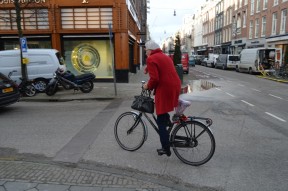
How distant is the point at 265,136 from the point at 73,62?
1352cm

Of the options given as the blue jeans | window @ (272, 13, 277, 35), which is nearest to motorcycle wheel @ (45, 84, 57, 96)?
the blue jeans

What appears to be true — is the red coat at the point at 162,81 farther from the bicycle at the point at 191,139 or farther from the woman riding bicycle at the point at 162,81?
the bicycle at the point at 191,139

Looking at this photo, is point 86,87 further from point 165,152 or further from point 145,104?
point 165,152

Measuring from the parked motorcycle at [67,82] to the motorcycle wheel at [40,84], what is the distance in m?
0.53

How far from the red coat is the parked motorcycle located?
8.59m

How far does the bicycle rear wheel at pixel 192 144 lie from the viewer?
15.0 feet

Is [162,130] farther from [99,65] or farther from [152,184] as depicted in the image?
[99,65]

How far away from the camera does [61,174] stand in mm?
4172

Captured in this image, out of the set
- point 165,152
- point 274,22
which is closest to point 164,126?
point 165,152

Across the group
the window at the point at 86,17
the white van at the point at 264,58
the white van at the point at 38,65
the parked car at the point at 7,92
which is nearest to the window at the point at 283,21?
the white van at the point at 264,58

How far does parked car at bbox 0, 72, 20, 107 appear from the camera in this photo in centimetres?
862

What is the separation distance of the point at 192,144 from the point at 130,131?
3.95ft

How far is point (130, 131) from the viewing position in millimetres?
5254

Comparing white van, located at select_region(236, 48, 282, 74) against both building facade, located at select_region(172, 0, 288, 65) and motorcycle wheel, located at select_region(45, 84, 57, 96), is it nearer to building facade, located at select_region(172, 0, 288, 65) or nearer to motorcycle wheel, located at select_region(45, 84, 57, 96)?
building facade, located at select_region(172, 0, 288, 65)
